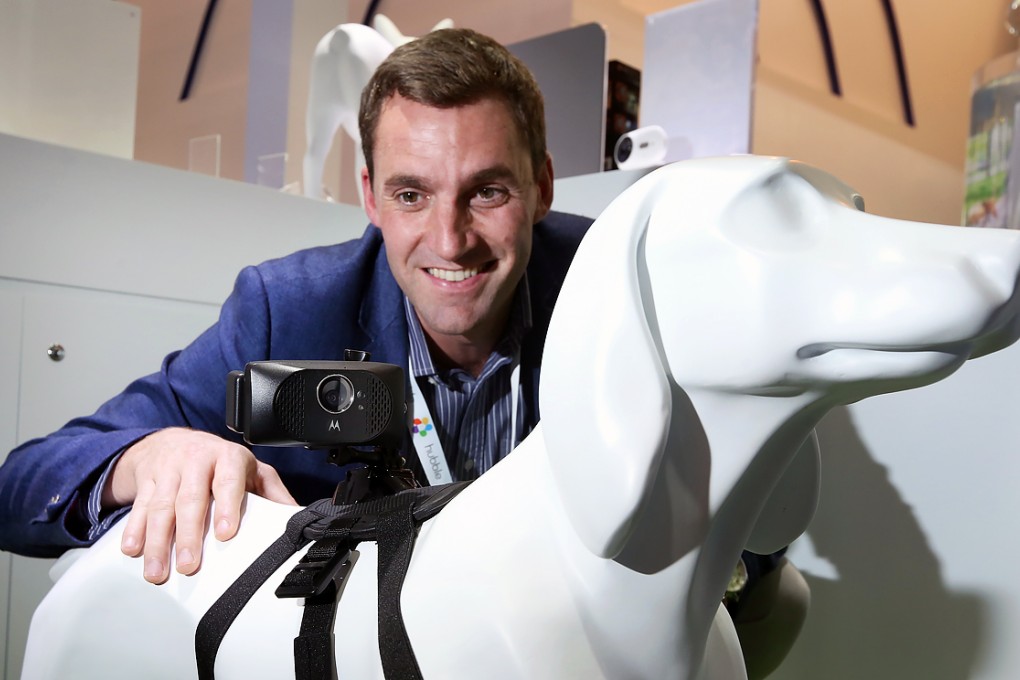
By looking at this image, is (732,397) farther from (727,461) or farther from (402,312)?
(402,312)

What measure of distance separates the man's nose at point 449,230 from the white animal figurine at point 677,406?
522 millimetres

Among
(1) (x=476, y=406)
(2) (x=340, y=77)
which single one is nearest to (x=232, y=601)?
(1) (x=476, y=406)

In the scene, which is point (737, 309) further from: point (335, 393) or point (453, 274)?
point (453, 274)

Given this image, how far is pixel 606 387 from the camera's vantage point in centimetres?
57

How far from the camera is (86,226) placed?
164cm

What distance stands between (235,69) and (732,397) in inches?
138

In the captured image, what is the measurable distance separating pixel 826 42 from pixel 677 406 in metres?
4.14

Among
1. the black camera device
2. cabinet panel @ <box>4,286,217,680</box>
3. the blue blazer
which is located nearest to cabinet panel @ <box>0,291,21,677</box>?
cabinet panel @ <box>4,286,217,680</box>

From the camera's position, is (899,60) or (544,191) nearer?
(544,191)

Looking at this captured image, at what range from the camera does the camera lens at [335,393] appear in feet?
2.55

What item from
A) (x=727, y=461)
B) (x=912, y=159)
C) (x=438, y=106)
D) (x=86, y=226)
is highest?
(x=912, y=159)

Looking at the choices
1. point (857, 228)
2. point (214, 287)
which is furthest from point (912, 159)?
point (857, 228)

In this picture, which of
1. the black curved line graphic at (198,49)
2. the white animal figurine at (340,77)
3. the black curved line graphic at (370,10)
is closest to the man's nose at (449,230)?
the white animal figurine at (340,77)

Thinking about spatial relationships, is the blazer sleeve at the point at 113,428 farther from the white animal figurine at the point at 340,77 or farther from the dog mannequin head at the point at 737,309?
the white animal figurine at the point at 340,77
